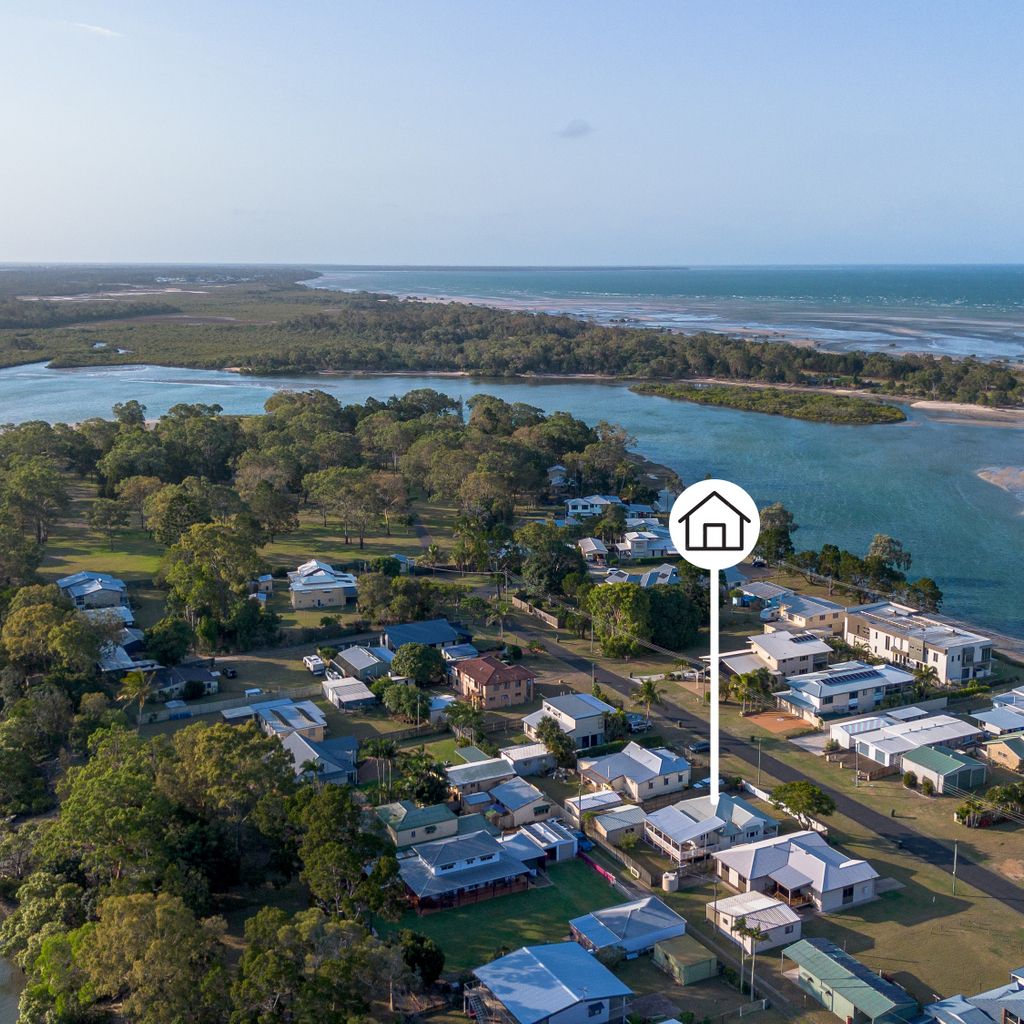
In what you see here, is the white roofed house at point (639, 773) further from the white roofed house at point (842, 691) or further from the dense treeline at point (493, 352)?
the dense treeline at point (493, 352)

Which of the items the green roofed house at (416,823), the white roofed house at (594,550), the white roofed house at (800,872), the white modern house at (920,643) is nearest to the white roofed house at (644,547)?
the white roofed house at (594,550)

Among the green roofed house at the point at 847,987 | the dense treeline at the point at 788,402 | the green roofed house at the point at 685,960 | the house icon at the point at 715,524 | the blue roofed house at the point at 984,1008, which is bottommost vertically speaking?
the green roofed house at the point at 685,960

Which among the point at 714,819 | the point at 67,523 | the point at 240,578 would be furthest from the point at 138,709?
the point at 67,523

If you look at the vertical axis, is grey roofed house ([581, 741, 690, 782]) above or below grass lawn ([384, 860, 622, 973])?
above

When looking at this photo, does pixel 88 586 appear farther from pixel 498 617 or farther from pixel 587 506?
pixel 587 506

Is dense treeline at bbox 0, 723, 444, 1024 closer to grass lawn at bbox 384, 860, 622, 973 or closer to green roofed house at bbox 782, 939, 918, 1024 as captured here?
grass lawn at bbox 384, 860, 622, 973

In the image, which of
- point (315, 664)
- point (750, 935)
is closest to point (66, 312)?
point (315, 664)

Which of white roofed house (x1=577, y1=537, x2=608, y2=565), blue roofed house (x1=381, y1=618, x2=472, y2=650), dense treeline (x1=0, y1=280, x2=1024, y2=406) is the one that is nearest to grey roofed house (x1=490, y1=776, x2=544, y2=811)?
blue roofed house (x1=381, y1=618, x2=472, y2=650)

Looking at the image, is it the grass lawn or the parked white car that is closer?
the grass lawn
